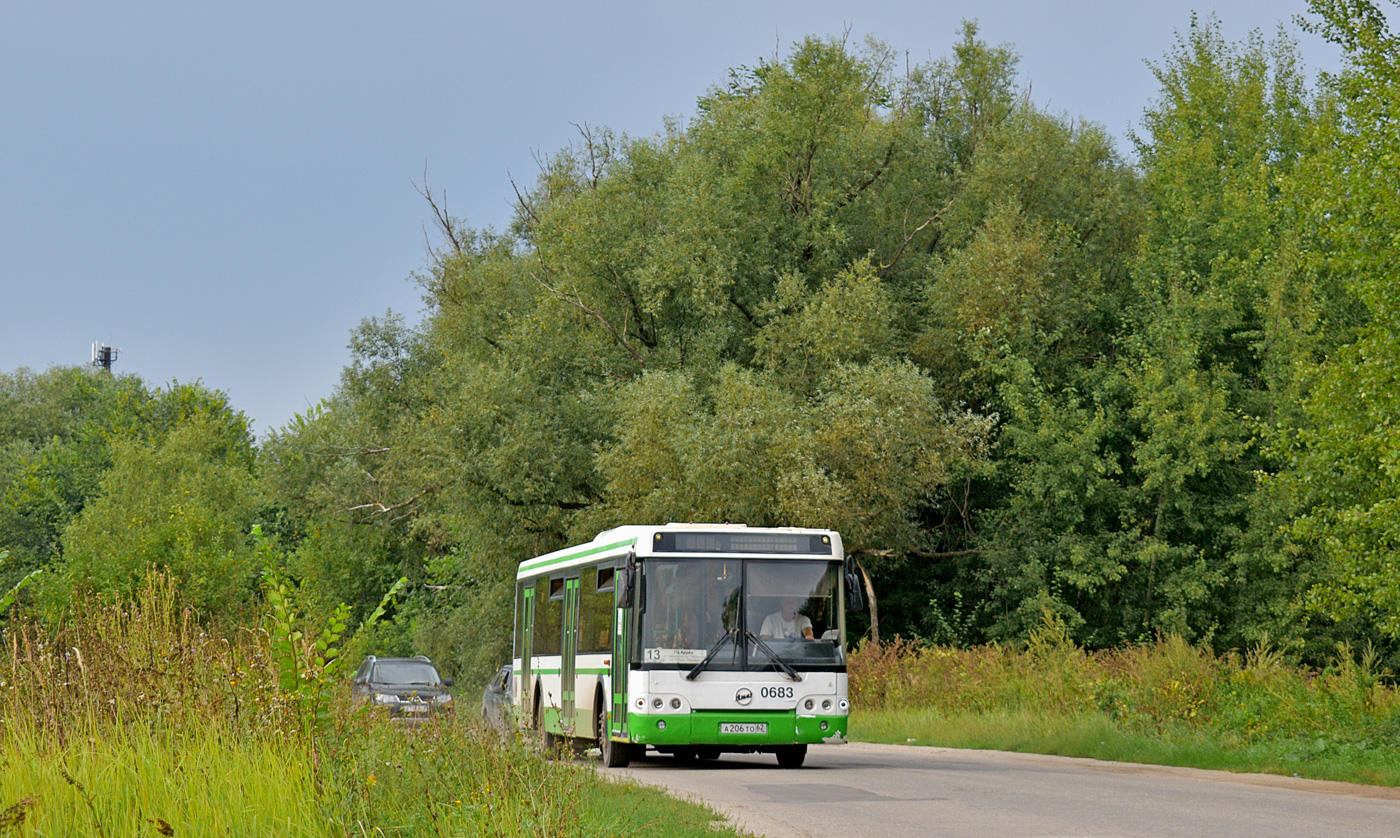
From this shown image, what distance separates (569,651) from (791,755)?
3.97 m

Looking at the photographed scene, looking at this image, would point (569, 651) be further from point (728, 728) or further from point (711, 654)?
point (728, 728)

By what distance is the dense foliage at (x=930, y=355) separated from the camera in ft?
117

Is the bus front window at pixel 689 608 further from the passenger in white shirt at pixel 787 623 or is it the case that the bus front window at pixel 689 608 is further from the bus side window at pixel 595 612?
the bus side window at pixel 595 612

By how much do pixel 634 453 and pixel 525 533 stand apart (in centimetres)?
601

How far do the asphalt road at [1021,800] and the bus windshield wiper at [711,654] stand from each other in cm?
122

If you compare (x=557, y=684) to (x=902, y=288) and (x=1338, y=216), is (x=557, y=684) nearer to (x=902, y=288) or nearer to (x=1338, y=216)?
(x=1338, y=216)

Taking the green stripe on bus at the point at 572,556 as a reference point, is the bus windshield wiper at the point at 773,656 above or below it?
below

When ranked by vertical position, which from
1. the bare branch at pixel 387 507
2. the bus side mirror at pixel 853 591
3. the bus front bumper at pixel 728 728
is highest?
the bare branch at pixel 387 507

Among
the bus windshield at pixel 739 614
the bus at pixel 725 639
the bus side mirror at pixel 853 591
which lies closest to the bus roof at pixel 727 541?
the bus at pixel 725 639

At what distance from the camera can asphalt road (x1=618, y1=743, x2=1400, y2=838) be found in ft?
38.5

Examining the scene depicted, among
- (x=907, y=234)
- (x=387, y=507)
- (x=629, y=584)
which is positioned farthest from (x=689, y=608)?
(x=387, y=507)

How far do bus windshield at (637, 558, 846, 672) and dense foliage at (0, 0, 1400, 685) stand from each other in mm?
13550

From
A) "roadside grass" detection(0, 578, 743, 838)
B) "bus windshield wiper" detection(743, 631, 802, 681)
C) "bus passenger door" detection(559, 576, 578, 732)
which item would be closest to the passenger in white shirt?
"bus windshield wiper" detection(743, 631, 802, 681)

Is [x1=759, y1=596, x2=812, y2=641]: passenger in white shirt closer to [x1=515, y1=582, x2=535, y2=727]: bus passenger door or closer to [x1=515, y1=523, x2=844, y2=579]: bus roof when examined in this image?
[x1=515, y1=523, x2=844, y2=579]: bus roof
